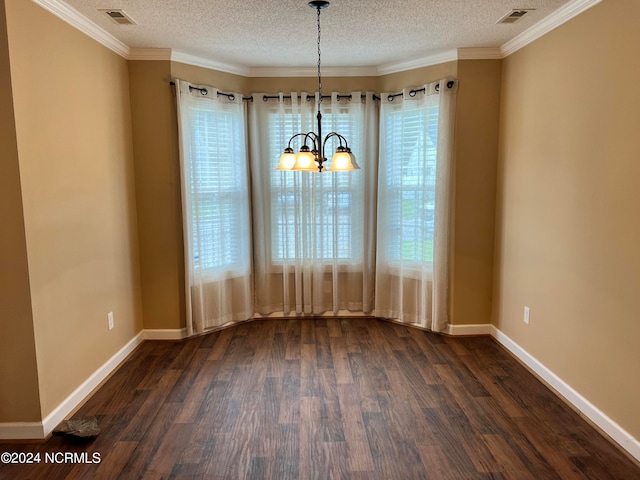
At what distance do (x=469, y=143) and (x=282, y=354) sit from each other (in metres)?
2.51

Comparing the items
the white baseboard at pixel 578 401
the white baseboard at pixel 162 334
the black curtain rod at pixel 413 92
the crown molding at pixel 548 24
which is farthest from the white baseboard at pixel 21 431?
the crown molding at pixel 548 24

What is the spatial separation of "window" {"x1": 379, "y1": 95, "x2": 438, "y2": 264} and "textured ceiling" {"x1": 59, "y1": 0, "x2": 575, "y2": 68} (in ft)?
1.90

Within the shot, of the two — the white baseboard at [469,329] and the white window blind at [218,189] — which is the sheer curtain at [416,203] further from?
the white window blind at [218,189]

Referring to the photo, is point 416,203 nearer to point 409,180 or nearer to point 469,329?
point 409,180

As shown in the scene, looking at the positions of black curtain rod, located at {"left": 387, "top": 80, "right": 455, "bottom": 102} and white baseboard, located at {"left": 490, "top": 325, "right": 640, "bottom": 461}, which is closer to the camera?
white baseboard, located at {"left": 490, "top": 325, "right": 640, "bottom": 461}

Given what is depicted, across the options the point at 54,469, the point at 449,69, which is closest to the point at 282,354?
the point at 54,469

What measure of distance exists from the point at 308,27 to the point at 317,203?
69.7 inches

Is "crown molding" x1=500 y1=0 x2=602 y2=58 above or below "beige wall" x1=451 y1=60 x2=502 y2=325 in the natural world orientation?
above

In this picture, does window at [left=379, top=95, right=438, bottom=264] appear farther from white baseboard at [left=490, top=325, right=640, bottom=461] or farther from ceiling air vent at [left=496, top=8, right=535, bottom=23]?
white baseboard at [left=490, top=325, right=640, bottom=461]

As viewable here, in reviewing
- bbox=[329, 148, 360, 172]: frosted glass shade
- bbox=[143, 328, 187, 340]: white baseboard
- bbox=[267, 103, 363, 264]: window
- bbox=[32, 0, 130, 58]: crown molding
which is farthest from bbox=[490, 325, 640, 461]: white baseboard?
bbox=[32, 0, 130, 58]: crown molding

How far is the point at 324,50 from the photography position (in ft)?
12.6

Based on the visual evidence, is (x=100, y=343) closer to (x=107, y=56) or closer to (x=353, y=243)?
(x=107, y=56)

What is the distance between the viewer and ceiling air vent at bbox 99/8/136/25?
289 centimetres

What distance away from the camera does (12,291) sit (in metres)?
2.44
